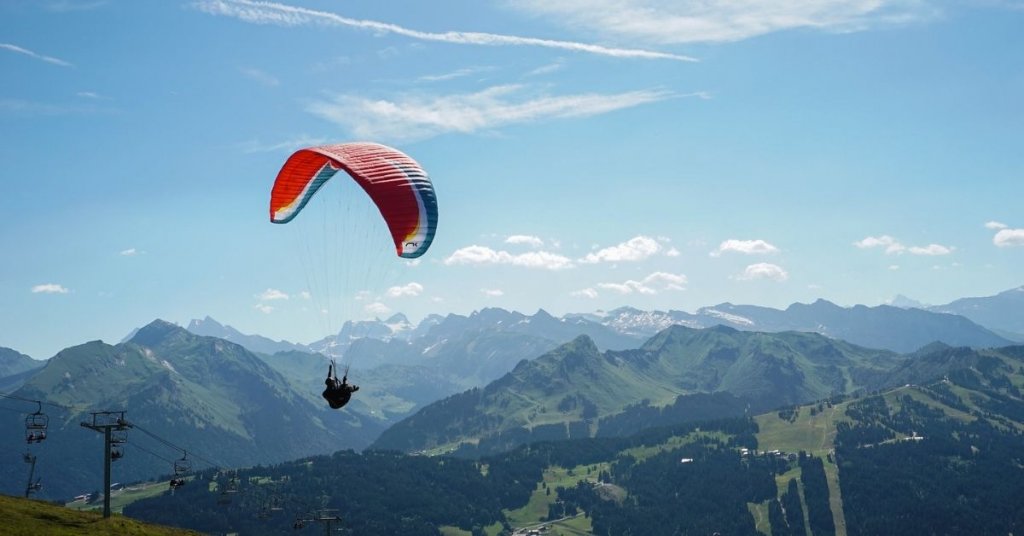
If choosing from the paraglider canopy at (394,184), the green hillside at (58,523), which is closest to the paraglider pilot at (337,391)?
the paraglider canopy at (394,184)

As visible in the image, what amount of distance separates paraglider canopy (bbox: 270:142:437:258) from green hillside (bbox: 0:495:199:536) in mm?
41815

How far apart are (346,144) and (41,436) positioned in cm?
4616

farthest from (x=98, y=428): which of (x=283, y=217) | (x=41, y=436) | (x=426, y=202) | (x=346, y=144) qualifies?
(x=426, y=202)

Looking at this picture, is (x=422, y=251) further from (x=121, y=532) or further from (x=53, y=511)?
(x=53, y=511)

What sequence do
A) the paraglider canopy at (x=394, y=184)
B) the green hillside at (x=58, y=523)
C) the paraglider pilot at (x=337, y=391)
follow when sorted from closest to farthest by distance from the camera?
the paraglider pilot at (x=337, y=391) → the paraglider canopy at (x=394, y=184) → the green hillside at (x=58, y=523)

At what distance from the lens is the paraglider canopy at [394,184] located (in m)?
55.0

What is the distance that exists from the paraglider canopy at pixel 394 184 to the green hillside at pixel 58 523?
4182 centimetres

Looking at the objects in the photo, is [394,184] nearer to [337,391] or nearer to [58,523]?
[337,391]

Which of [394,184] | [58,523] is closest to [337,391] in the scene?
[394,184]

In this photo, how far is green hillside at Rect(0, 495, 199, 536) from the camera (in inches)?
2948

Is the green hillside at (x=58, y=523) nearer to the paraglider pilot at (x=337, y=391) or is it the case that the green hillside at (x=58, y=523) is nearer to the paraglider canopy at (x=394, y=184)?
the paraglider pilot at (x=337, y=391)

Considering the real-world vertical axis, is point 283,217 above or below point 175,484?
above

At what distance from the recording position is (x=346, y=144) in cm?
6300

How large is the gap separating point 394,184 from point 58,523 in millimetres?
53949
